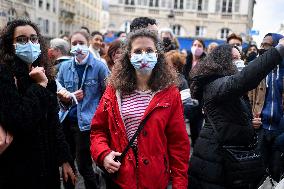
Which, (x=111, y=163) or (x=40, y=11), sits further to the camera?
(x=40, y=11)

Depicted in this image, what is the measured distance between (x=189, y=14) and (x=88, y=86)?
1962 inches

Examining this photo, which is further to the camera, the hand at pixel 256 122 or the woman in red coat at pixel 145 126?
the hand at pixel 256 122

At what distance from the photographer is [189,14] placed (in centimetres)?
5309

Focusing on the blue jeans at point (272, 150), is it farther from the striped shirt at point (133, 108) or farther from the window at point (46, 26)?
the window at point (46, 26)

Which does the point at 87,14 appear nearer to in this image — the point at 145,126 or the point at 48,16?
the point at 48,16

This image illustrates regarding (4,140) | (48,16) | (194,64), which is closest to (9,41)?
Result: (4,140)

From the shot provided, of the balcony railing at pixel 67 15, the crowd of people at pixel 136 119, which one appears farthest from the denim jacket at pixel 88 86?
the balcony railing at pixel 67 15

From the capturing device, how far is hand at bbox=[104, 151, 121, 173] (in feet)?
9.25

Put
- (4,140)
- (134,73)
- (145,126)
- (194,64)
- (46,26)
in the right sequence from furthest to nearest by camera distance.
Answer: (46,26) → (194,64) → (134,73) → (145,126) → (4,140)

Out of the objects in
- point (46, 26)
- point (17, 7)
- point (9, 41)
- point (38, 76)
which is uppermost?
point (17, 7)

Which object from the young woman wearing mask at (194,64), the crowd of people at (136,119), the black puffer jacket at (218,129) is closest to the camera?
the crowd of people at (136,119)

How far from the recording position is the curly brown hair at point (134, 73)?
3072 millimetres

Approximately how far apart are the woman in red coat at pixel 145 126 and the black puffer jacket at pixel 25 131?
0.38 metres

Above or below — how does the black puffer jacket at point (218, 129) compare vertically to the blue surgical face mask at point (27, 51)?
below
